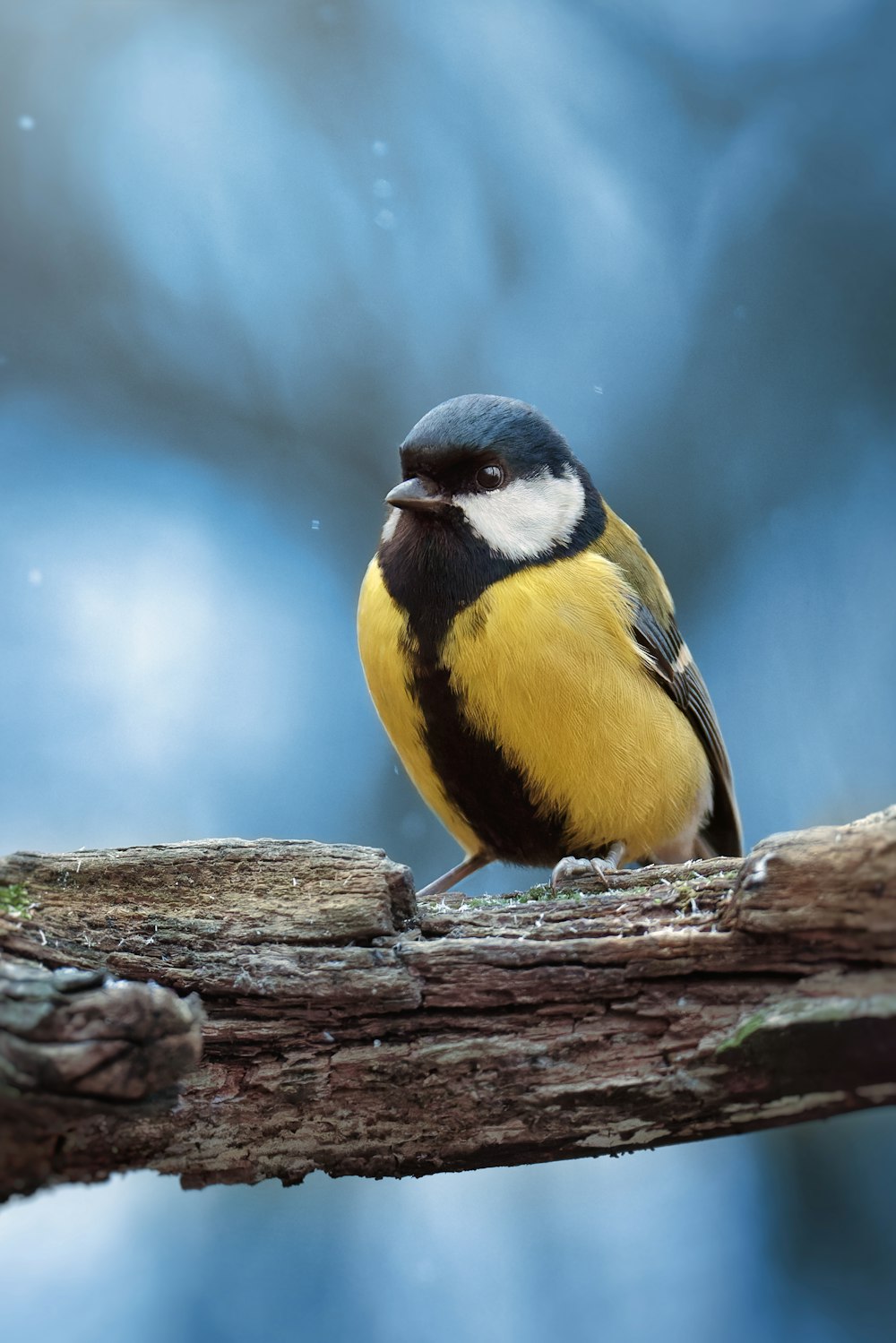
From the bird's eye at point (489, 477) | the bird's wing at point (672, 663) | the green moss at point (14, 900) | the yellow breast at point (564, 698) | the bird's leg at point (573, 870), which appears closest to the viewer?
the green moss at point (14, 900)

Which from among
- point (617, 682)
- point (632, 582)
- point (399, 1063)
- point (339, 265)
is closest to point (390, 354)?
point (339, 265)

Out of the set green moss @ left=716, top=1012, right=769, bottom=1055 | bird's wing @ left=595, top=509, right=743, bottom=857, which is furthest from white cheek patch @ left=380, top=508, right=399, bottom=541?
green moss @ left=716, top=1012, right=769, bottom=1055

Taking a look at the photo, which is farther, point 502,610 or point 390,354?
point 390,354

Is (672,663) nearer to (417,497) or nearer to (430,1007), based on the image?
(417,497)

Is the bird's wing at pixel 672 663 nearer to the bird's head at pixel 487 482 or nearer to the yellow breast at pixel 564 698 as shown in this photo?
the yellow breast at pixel 564 698

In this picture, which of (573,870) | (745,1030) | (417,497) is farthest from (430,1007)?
(417,497)

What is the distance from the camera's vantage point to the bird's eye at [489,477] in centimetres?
204

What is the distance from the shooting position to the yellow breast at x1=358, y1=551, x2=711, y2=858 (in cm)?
194

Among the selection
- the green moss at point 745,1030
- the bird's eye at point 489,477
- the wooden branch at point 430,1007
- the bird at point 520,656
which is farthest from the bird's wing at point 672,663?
the green moss at point 745,1030

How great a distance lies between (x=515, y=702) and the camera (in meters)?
1.94

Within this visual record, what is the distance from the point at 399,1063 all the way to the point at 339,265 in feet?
7.97

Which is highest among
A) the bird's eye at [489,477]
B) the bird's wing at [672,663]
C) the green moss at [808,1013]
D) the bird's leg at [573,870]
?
the bird's eye at [489,477]

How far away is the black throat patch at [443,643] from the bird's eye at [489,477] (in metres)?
0.09

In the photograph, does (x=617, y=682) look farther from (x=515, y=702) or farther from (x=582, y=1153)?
(x=582, y=1153)
